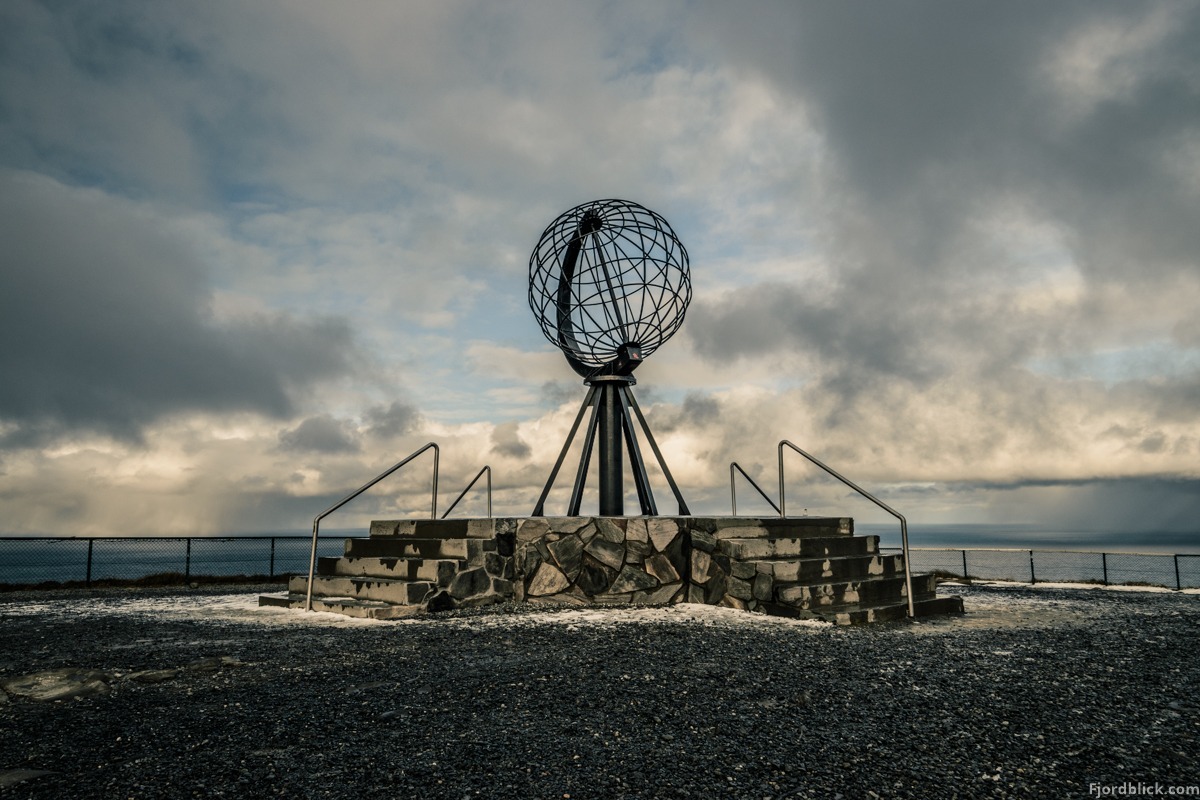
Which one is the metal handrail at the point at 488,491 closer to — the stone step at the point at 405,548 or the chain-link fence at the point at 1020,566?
the stone step at the point at 405,548

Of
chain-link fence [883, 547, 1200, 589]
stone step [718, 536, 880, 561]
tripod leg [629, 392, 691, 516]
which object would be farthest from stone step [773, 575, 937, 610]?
chain-link fence [883, 547, 1200, 589]

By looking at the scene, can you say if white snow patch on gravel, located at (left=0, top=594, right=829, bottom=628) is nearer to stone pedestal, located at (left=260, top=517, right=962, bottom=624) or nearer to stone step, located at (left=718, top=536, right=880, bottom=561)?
stone pedestal, located at (left=260, top=517, right=962, bottom=624)

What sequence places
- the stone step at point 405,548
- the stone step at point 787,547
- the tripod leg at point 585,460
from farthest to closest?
the tripod leg at point 585,460
the stone step at point 405,548
the stone step at point 787,547

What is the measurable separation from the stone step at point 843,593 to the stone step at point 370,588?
3.67 meters

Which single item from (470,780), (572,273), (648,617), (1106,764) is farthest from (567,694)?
(572,273)

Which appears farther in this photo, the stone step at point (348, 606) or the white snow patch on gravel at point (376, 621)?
the stone step at point (348, 606)

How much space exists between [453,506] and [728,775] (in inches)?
313

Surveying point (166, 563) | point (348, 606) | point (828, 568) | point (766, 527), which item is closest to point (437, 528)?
point (348, 606)

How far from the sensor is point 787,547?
745 centimetres

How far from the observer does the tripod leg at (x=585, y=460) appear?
9641 mm

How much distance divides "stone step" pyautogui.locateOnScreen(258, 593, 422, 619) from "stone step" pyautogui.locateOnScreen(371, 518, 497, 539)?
977 mm
